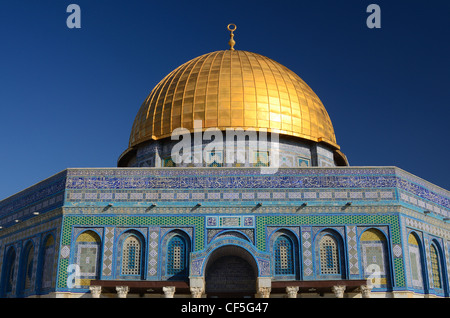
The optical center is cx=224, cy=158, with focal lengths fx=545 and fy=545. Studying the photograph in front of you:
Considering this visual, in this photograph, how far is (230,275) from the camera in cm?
1802

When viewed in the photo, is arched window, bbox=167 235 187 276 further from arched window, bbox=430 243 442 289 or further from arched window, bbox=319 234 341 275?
arched window, bbox=430 243 442 289

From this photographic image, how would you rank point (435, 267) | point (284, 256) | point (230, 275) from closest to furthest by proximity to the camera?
point (284, 256) < point (230, 275) < point (435, 267)

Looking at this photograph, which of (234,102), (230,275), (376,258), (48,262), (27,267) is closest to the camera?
(376,258)

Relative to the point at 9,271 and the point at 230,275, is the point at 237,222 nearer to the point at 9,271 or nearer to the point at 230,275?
the point at 230,275

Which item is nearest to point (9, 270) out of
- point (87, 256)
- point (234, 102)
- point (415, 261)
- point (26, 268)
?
point (26, 268)

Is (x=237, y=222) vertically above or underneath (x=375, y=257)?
above

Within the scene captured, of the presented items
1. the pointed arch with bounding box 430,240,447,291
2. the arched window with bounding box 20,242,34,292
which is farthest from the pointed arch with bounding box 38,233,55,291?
the pointed arch with bounding box 430,240,447,291

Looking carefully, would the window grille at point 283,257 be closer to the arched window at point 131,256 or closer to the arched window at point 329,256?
the arched window at point 329,256

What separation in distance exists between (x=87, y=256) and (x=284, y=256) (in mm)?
6299
